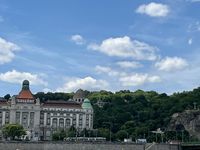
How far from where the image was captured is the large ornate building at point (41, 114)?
15700cm

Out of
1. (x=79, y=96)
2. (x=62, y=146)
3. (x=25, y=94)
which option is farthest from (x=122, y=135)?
(x=79, y=96)

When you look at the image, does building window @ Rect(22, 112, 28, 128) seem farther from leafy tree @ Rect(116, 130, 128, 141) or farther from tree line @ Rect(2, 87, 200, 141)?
leafy tree @ Rect(116, 130, 128, 141)

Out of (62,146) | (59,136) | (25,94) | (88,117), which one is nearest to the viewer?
(62,146)

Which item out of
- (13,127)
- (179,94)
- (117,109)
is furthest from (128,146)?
(179,94)

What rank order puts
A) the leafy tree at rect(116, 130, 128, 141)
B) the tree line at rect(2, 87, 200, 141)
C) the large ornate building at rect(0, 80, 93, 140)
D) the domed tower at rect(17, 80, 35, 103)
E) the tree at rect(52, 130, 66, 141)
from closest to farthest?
the tree at rect(52, 130, 66, 141)
the leafy tree at rect(116, 130, 128, 141)
the tree line at rect(2, 87, 200, 141)
the large ornate building at rect(0, 80, 93, 140)
the domed tower at rect(17, 80, 35, 103)

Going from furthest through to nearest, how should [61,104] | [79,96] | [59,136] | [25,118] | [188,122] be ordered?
[79,96] < [61,104] < [188,122] < [25,118] < [59,136]

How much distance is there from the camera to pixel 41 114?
160625mm

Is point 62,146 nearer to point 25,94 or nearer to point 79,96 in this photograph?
point 25,94

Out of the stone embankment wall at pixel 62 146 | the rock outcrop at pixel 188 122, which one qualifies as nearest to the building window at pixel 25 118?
the rock outcrop at pixel 188 122

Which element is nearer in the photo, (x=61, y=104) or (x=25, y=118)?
(x=25, y=118)

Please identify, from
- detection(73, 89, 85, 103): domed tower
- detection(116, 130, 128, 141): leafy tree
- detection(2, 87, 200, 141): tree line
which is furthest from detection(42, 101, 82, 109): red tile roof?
detection(73, 89, 85, 103): domed tower

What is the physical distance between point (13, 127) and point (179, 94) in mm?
74621

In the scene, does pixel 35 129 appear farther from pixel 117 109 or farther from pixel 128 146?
pixel 128 146

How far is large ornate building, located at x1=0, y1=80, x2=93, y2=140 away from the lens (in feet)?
515
